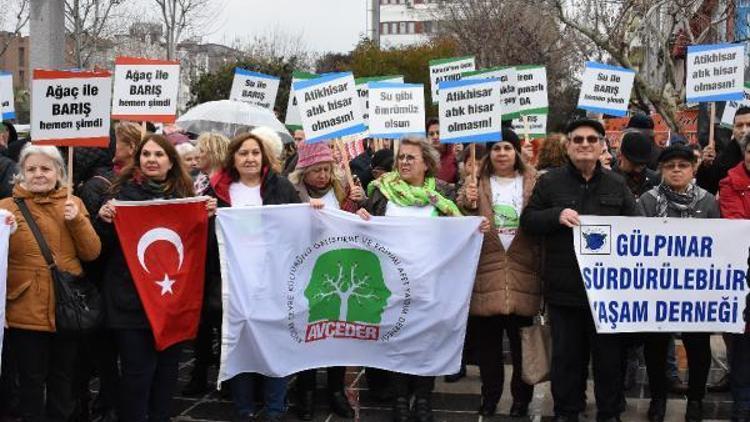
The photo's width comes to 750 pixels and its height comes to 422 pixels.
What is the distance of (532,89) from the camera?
35.2 ft

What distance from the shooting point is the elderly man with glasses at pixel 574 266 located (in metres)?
6.17

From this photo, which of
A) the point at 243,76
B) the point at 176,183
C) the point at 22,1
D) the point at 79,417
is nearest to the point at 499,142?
the point at 176,183

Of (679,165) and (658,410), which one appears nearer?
(679,165)

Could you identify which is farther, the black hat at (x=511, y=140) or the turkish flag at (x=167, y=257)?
the black hat at (x=511, y=140)

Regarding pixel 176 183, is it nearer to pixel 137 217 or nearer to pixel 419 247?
pixel 137 217

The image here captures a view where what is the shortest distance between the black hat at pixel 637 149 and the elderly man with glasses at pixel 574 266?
3.83ft

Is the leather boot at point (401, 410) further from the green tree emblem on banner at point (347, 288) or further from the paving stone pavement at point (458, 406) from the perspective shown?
the green tree emblem on banner at point (347, 288)

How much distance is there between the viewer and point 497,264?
6582 mm

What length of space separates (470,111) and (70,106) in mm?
2772

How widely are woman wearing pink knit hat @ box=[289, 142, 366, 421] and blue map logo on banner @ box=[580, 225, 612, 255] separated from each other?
1.67 metres

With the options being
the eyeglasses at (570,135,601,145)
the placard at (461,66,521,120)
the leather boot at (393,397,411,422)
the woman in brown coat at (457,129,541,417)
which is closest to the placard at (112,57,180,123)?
the placard at (461,66,521,120)

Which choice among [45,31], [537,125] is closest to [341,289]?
[537,125]

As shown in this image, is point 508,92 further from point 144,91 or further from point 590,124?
point 590,124

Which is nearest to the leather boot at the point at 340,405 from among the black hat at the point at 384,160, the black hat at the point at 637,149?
the black hat at the point at 384,160
